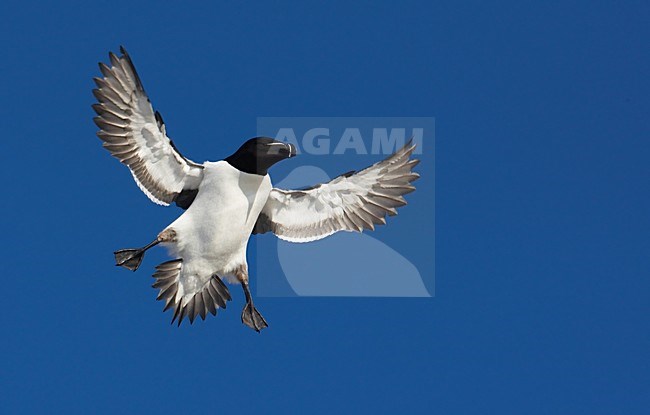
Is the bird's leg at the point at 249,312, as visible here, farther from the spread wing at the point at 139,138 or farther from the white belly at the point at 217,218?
the spread wing at the point at 139,138

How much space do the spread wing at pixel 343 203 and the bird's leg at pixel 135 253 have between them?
0.95 meters

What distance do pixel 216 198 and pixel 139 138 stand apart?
2.72 ft

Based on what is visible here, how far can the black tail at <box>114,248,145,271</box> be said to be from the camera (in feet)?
26.3

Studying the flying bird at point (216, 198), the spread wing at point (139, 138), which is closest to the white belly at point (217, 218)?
the flying bird at point (216, 198)

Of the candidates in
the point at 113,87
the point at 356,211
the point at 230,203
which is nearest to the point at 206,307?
the point at 230,203

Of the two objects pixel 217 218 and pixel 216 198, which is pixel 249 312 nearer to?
pixel 217 218

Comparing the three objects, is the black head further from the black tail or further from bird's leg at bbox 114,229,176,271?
the black tail

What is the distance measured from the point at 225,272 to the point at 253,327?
553mm

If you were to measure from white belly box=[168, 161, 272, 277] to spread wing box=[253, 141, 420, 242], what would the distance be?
1.20 ft

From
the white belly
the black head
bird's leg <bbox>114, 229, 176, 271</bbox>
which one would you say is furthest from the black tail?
the black head

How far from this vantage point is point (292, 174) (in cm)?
871

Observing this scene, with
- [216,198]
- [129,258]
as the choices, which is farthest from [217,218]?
[129,258]

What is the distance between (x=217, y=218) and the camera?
26.1 ft

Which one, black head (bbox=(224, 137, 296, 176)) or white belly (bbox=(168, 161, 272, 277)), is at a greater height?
black head (bbox=(224, 137, 296, 176))
